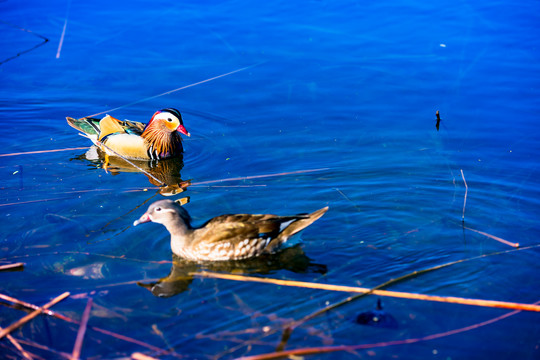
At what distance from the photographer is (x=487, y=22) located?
14.0 meters

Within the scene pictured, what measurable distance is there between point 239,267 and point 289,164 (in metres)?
2.61

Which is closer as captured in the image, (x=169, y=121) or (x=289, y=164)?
(x=289, y=164)

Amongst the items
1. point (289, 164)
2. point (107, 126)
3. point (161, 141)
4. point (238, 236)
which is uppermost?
point (107, 126)

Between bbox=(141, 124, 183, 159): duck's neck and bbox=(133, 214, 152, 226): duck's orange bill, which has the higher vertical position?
bbox=(141, 124, 183, 159): duck's neck

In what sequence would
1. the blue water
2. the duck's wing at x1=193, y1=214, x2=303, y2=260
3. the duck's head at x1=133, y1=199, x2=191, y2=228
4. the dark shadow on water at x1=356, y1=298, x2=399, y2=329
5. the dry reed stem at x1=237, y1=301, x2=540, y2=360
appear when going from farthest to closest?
the duck's head at x1=133, y1=199, x2=191, y2=228
the duck's wing at x1=193, y1=214, x2=303, y2=260
the blue water
the dark shadow on water at x1=356, y1=298, x2=399, y2=329
the dry reed stem at x1=237, y1=301, x2=540, y2=360

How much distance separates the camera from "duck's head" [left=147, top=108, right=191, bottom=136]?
10.6m

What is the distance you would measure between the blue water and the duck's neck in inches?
14.0

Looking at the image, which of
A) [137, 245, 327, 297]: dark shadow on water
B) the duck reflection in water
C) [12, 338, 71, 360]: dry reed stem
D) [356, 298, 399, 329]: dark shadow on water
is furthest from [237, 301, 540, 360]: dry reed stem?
the duck reflection in water

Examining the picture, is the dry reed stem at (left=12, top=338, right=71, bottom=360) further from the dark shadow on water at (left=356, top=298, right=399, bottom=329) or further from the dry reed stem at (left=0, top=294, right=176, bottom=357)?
the dark shadow on water at (left=356, top=298, right=399, bottom=329)

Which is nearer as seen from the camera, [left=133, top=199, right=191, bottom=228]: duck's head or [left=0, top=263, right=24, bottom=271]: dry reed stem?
[left=0, top=263, right=24, bottom=271]: dry reed stem

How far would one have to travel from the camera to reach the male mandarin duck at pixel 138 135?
10.6 m

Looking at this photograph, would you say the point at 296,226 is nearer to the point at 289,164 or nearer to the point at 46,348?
the point at 289,164

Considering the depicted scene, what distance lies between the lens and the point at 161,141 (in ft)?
34.7

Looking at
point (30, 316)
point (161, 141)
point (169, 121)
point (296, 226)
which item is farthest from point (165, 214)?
point (169, 121)
